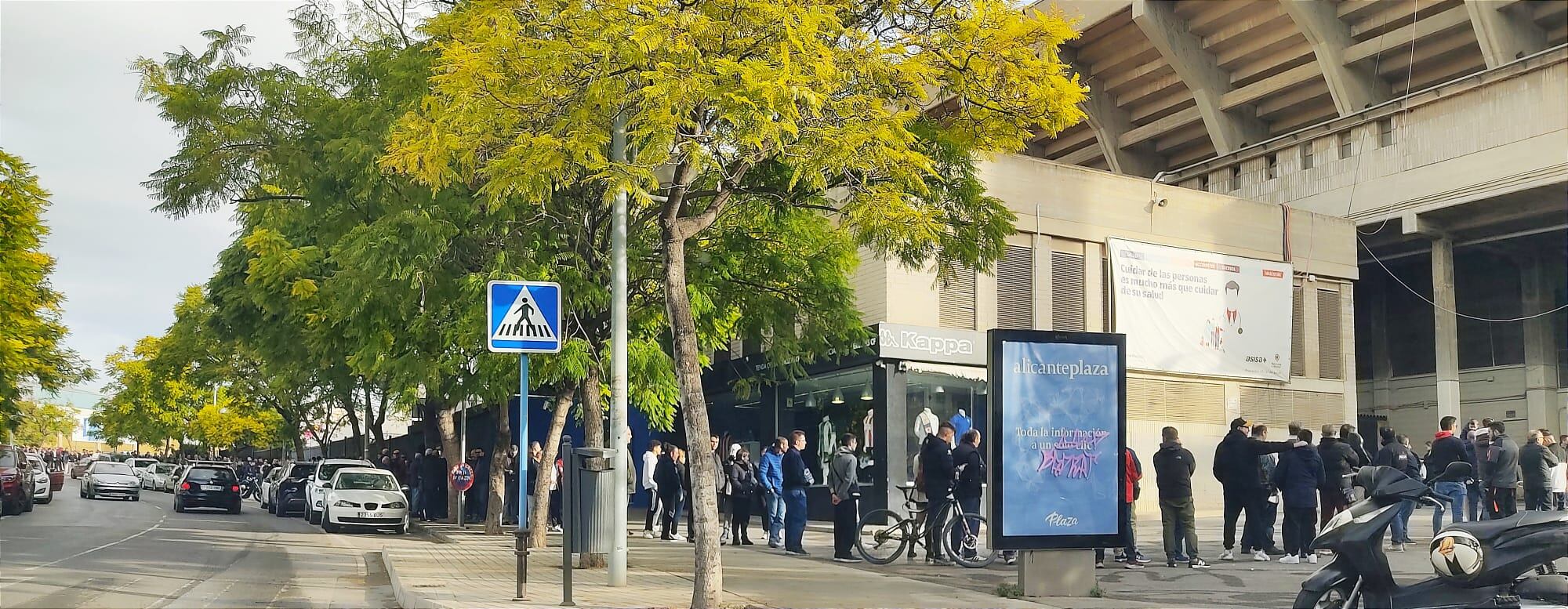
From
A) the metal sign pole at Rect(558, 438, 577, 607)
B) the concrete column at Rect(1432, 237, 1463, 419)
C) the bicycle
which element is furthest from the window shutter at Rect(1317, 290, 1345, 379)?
the metal sign pole at Rect(558, 438, 577, 607)

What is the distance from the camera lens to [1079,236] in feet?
94.5

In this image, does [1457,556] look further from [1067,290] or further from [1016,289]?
[1067,290]

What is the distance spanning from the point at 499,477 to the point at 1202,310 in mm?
17387

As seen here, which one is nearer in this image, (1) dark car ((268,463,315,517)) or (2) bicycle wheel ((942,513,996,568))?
(2) bicycle wheel ((942,513,996,568))

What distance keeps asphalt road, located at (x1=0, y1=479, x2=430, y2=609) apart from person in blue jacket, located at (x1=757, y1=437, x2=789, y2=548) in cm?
557

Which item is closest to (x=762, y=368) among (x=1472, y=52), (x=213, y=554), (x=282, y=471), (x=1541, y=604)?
(x=213, y=554)

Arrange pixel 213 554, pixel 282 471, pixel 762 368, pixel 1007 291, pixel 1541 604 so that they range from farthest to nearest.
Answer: pixel 282 471 < pixel 762 368 < pixel 1007 291 < pixel 213 554 < pixel 1541 604

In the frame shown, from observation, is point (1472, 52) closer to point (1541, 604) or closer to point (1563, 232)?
point (1563, 232)

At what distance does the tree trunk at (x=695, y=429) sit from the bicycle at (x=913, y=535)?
16.7ft

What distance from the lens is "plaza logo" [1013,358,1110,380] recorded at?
38.7 feet

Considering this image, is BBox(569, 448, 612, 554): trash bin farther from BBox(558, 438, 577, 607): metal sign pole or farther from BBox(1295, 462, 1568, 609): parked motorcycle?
BBox(1295, 462, 1568, 609): parked motorcycle

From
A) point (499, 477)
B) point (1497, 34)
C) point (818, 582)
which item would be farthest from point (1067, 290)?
point (818, 582)

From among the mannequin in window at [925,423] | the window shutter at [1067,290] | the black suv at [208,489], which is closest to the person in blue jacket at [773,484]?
the mannequin in window at [925,423]

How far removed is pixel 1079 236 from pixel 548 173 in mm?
19628
